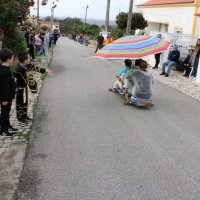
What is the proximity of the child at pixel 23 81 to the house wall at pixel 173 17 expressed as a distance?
25.9m

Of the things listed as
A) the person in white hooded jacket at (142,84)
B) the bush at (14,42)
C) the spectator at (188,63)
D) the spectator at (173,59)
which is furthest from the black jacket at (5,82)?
the spectator at (188,63)

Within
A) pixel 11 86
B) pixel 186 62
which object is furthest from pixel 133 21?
pixel 11 86

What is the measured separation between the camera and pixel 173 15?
35.3 metres

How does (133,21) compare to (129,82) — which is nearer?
(129,82)

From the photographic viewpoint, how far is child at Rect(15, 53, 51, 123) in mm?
7363

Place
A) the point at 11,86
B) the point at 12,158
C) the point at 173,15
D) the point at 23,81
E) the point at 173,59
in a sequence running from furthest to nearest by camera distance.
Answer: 1. the point at 173,15
2. the point at 173,59
3. the point at 23,81
4. the point at 11,86
5. the point at 12,158

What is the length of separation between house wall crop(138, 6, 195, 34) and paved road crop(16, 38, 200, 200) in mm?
22616

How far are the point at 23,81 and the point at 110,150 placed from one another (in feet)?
8.25

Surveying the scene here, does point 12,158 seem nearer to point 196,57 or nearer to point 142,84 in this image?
point 142,84

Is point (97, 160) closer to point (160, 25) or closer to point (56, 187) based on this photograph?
point (56, 187)

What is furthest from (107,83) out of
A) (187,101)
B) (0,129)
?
(0,129)

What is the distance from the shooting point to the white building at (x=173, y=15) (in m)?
Answer: 30.7

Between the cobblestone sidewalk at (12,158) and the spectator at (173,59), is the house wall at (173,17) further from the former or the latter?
the cobblestone sidewalk at (12,158)

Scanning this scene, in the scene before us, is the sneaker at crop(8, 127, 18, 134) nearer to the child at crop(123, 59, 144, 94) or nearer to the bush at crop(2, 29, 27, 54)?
the child at crop(123, 59, 144, 94)
